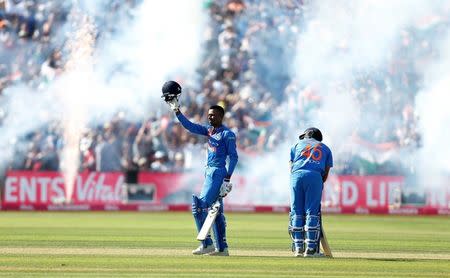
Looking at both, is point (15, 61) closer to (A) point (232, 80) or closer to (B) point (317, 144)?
(A) point (232, 80)

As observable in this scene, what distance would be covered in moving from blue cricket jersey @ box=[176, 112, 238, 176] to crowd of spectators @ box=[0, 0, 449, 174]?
19.0 metres

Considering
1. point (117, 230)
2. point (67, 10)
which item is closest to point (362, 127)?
point (67, 10)

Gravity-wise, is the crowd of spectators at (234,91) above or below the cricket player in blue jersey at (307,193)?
above

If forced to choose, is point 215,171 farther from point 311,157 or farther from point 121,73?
point 121,73

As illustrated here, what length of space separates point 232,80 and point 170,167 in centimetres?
375

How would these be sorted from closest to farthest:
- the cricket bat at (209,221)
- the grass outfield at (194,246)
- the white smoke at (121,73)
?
the grass outfield at (194,246) → the cricket bat at (209,221) → the white smoke at (121,73)

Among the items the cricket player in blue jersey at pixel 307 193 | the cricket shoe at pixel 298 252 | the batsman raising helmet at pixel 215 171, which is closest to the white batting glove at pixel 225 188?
the batsman raising helmet at pixel 215 171

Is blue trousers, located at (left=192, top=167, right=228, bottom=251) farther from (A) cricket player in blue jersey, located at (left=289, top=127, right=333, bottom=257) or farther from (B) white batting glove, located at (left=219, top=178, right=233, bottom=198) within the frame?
(A) cricket player in blue jersey, located at (left=289, top=127, right=333, bottom=257)

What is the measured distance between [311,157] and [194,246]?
346 centimetres

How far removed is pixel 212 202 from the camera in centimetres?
1812

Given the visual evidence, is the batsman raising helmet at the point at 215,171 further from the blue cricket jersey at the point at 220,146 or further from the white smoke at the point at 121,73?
the white smoke at the point at 121,73

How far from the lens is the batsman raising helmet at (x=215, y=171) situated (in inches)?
711

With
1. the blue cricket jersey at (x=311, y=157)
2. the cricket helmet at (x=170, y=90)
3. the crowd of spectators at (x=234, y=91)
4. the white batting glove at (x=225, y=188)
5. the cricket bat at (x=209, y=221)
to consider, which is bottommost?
the cricket bat at (x=209, y=221)

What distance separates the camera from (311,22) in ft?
131
